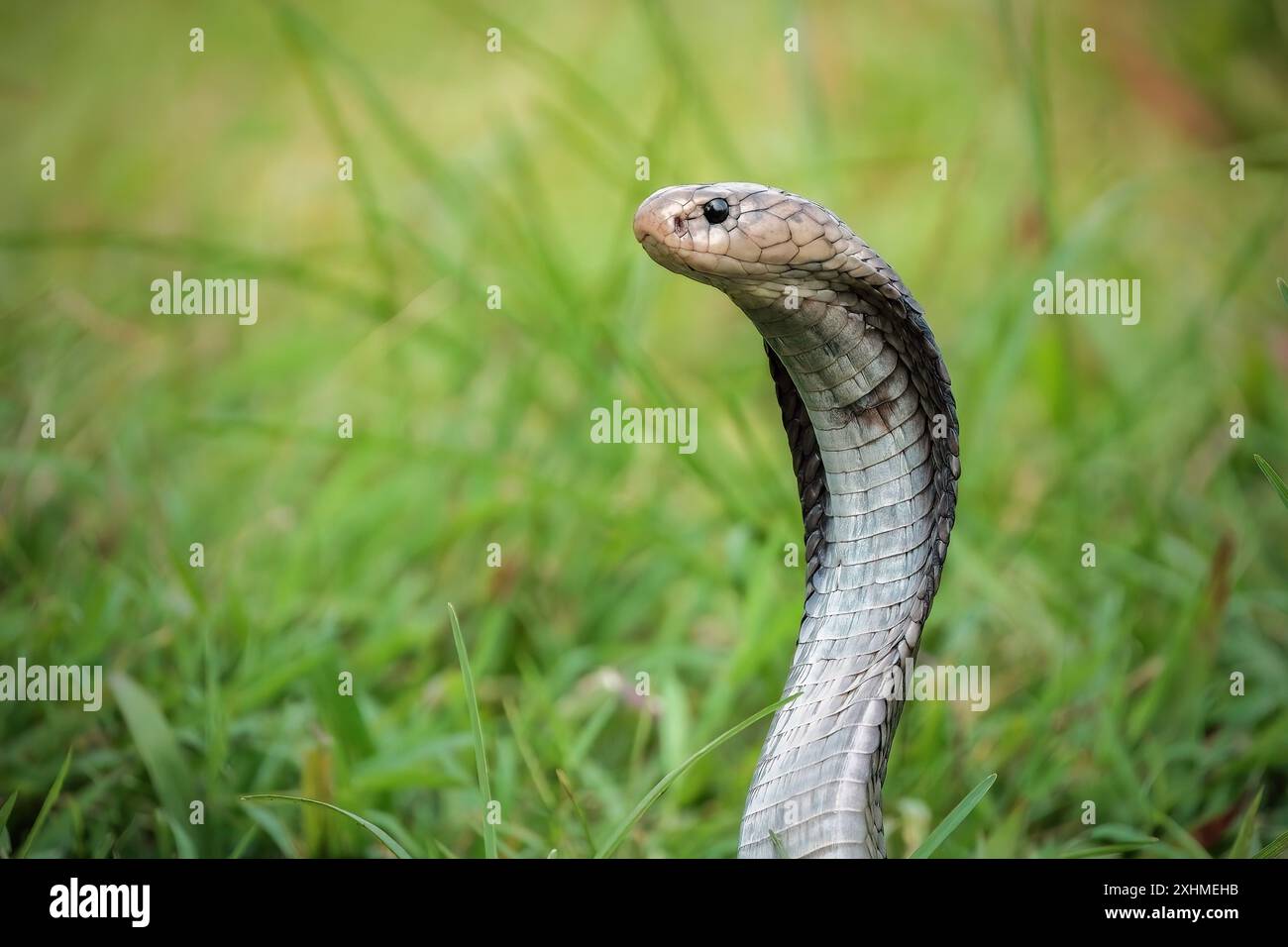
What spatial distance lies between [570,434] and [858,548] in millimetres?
2170

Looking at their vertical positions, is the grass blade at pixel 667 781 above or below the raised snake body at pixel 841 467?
below

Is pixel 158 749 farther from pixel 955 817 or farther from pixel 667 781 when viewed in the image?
pixel 955 817

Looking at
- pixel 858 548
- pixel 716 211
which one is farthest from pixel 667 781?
pixel 716 211

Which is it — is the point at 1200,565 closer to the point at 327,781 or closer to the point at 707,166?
the point at 327,781

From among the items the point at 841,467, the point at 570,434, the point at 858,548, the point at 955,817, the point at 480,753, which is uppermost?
the point at 570,434

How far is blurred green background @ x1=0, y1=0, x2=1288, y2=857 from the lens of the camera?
2.71m

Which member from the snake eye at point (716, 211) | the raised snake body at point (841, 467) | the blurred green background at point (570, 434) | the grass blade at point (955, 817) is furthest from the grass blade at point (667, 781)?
the snake eye at point (716, 211)

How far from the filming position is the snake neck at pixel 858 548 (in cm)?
180

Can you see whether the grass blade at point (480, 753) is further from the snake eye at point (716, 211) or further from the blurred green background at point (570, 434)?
the snake eye at point (716, 211)

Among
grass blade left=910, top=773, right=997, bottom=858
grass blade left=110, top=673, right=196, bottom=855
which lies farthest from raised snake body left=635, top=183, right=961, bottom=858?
grass blade left=110, top=673, right=196, bottom=855

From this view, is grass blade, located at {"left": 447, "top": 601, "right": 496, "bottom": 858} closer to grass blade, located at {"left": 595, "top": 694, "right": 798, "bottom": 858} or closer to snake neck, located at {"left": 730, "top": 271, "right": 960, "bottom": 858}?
grass blade, located at {"left": 595, "top": 694, "right": 798, "bottom": 858}

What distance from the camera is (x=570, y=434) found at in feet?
13.1

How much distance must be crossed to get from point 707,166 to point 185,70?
2635 mm

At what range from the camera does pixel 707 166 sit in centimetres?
583
